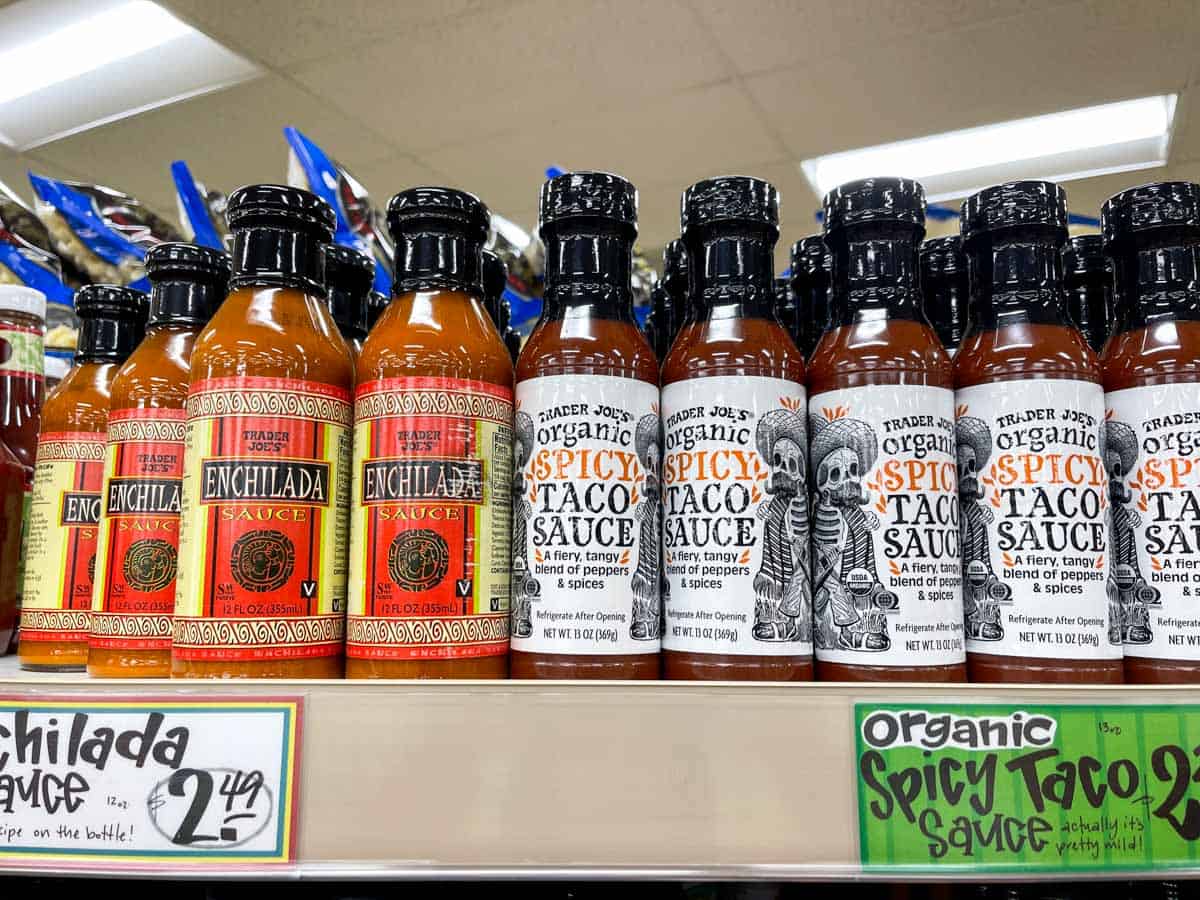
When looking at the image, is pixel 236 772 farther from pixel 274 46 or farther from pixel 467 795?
pixel 274 46

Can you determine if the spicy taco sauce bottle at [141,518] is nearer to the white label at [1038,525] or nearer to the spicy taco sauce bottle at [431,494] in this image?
the spicy taco sauce bottle at [431,494]

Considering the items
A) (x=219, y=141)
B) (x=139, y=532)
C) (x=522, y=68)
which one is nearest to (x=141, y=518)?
(x=139, y=532)

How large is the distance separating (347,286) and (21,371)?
1.25ft

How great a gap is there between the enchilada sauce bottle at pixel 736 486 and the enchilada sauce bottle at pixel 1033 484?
12 centimetres

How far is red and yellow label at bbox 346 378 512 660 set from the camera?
640 mm

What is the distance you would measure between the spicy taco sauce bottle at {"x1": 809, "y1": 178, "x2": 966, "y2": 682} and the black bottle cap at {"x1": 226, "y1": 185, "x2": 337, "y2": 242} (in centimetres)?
41

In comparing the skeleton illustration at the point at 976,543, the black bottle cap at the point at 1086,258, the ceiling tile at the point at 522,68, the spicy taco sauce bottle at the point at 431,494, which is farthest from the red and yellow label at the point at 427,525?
the ceiling tile at the point at 522,68

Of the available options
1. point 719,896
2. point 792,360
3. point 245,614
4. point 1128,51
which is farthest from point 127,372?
point 1128,51

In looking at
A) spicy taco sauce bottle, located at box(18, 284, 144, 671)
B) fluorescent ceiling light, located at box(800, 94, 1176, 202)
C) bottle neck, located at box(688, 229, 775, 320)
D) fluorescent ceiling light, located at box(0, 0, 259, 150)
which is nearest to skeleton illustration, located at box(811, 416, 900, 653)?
bottle neck, located at box(688, 229, 775, 320)

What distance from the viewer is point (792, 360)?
2.31ft

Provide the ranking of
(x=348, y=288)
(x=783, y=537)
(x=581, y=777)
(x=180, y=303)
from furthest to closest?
(x=348, y=288)
(x=180, y=303)
(x=783, y=537)
(x=581, y=777)

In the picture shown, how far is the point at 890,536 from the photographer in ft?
2.15

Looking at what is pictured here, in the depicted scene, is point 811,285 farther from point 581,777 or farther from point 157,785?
point 157,785

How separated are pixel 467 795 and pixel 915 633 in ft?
1.05
